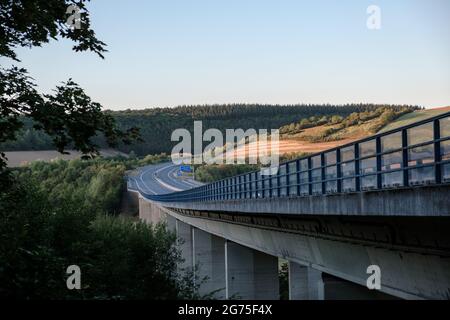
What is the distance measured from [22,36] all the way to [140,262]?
23.2 metres

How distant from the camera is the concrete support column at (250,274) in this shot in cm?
3853

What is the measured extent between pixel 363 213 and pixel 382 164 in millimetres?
1057

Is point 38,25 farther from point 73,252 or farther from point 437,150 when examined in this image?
point 73,252

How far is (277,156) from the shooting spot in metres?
130

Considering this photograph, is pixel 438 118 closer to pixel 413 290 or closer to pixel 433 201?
pixel 433 201

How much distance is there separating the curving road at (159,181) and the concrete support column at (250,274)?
223 feet

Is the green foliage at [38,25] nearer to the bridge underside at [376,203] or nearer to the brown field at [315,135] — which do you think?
the bridge underside at [376,203]

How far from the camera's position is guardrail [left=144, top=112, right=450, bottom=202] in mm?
12047

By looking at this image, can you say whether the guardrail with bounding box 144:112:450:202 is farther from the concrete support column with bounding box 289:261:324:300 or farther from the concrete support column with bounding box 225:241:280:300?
the concrete support column with bounding box 225:241:280:300

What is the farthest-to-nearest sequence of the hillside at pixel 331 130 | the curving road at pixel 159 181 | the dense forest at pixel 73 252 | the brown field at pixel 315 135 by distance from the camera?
the hillside at pixel 331 130
the brown field at pixel 315 135
the curving road at pixel 159 181
the dense forest at pixel 73 252

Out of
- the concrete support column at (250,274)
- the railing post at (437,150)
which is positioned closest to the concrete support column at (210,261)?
the concrete support column at (250,274)

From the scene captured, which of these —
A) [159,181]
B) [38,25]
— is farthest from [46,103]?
[159,181]

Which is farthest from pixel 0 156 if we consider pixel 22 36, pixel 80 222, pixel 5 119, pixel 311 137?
pixel 311 137

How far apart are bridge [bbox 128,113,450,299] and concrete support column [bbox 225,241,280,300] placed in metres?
7.43
